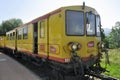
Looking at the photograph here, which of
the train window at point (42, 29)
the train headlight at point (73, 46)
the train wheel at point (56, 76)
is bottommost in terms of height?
the train wheel at point (56, 76)

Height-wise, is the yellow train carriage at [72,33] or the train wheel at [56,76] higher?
the yellow train carriage at [72,33]

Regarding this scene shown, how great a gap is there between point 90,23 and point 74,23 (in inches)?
37.0

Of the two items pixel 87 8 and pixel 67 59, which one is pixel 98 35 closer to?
pixel 87 8

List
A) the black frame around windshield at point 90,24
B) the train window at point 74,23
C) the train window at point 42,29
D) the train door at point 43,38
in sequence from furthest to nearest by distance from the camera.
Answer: the train window at point 42,29
the train door at point 43,38
the black frame around windshield at point 90,24
the train window at point 74,23

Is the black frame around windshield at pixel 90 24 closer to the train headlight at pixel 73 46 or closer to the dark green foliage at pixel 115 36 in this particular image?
the train headlight at pixel 73 46

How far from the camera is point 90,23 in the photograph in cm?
959

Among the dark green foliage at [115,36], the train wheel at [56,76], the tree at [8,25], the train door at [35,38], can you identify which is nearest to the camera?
the train wheel at [56,76]

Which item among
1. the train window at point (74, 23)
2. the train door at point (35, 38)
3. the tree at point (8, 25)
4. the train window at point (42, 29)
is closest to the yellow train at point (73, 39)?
the train window at point (74, 23)

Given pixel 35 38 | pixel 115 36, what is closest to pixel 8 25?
pixel 115 36

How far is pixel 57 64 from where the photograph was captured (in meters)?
9.49

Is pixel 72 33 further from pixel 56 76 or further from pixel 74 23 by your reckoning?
pixel 56 76

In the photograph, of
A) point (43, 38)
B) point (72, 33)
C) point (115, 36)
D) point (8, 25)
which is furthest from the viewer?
point (115, 36)

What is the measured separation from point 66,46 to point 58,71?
4.69 ft

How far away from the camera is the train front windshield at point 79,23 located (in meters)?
8.91
